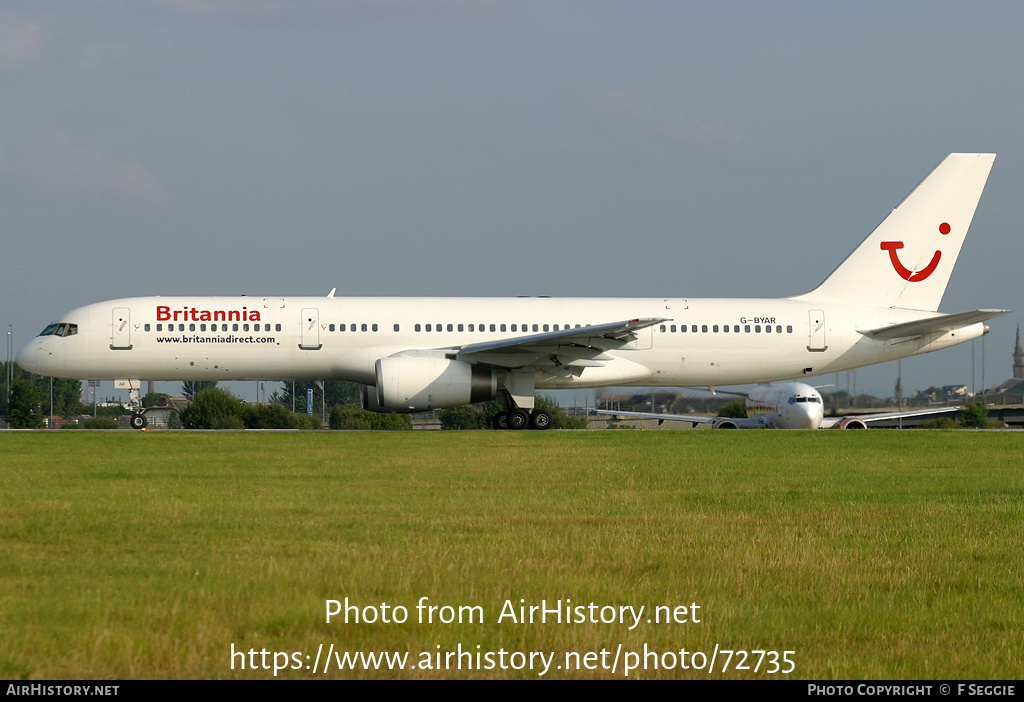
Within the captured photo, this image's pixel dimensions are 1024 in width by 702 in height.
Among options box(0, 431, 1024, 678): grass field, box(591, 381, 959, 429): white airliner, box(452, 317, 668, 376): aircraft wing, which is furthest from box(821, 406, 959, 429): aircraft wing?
box(0, 431, 1024, 678): grass field

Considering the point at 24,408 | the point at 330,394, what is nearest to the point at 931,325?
the point at 24,408

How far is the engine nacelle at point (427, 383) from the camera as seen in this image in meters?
25.7

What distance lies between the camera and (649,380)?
96.4 feet

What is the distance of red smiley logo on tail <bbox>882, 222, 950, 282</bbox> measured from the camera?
1201 inches

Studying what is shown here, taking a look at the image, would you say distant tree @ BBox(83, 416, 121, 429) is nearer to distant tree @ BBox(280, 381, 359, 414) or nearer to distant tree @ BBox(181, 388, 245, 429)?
distant tree @ BBox(181, 388, 245, 429)

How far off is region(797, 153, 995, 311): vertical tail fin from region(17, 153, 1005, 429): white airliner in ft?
0.13

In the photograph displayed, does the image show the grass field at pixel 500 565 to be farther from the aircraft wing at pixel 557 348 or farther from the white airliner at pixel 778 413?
the white airliner at pixel 778 413

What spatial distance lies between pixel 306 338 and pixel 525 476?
1455cm

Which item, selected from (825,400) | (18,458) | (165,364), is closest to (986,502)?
(18,458)

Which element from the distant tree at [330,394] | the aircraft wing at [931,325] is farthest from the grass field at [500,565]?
the distant tree at [330,394]

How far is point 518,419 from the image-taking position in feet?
90.8

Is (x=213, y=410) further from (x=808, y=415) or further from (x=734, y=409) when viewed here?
(x=808, y=415)

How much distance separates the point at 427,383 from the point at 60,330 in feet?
32.7

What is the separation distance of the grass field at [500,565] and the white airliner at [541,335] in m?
11.8
